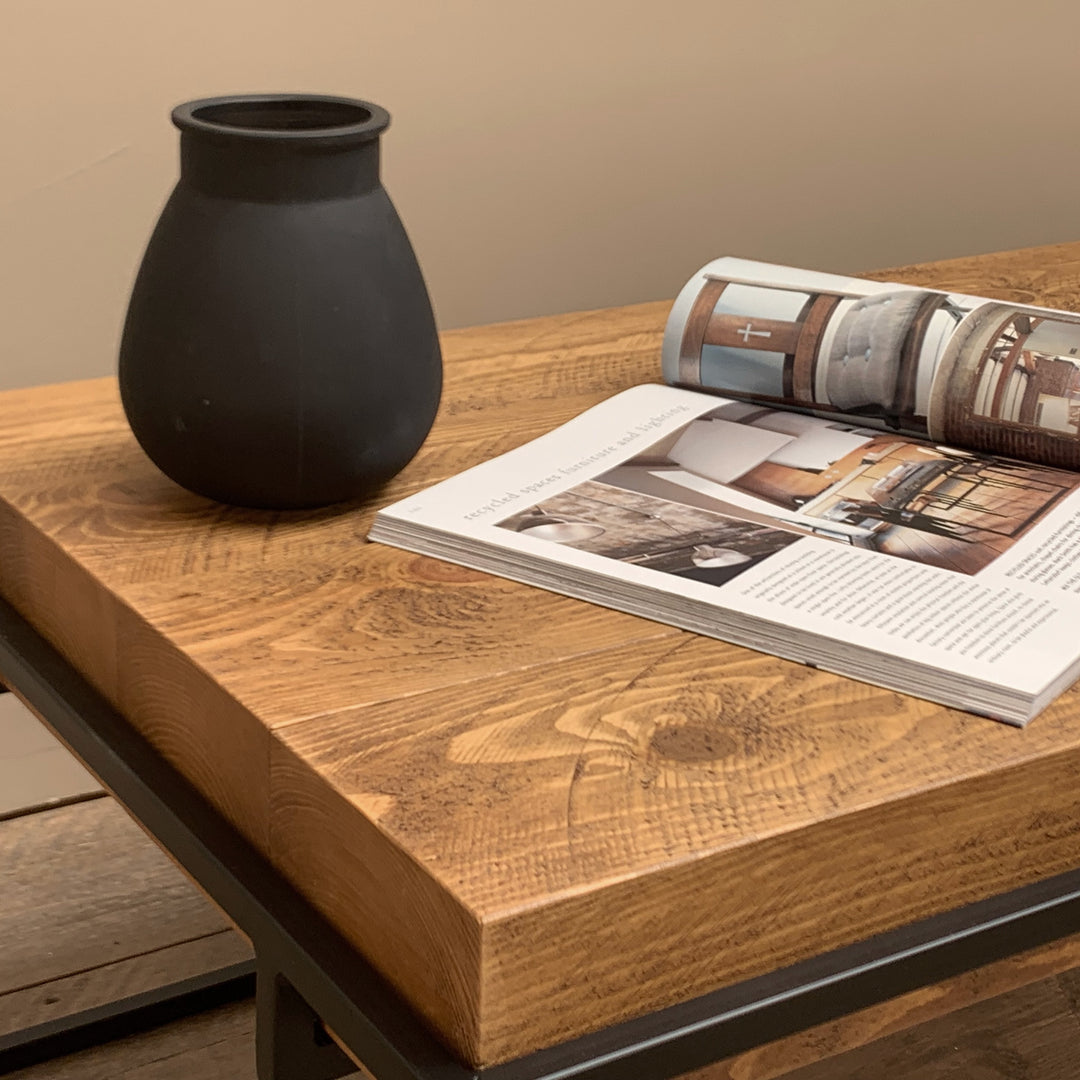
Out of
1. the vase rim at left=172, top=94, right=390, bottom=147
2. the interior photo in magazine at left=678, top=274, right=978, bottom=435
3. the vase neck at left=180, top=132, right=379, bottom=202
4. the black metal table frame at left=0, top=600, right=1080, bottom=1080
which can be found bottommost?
the black metal table frame at left=0, top=600, right=1080, bottom=1080

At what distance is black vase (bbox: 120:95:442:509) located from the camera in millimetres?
660

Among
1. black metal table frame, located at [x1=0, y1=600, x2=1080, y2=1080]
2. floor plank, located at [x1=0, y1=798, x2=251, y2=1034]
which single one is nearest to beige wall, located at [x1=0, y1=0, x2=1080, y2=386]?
floor plank, located at [x1=0, y1=798, x2=251, y2=1034]

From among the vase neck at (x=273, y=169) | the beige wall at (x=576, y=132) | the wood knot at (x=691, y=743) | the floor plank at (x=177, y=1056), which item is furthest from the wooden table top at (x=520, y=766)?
the beige wall at (x=576, y=132)

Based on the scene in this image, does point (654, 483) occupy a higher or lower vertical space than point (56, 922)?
higher

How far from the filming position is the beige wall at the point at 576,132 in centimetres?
131

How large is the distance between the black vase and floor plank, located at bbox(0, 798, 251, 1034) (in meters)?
0.60

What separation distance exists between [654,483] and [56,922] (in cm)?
73

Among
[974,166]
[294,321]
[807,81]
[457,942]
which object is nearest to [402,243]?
[294,321]

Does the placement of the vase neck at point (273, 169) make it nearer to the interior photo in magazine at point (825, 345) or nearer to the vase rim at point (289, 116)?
the vase rim at point (289, 116)

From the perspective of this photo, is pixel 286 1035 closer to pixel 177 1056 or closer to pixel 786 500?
pixel 786 500

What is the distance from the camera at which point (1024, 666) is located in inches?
22.0

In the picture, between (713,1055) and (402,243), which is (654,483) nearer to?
(402,243)

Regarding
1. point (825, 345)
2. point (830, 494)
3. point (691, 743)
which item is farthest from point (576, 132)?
point (691, 743)

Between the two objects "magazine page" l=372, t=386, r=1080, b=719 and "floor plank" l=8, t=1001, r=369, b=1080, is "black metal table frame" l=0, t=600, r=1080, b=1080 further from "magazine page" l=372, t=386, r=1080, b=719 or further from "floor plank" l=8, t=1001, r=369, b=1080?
"floor plank" l=8, t=1001, r=369, b=1080
